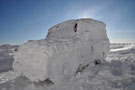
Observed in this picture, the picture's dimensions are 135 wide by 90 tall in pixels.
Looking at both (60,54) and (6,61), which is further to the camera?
(6,61)

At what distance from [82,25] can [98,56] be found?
267 centimetres

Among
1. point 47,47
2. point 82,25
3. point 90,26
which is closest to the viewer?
point 47,47

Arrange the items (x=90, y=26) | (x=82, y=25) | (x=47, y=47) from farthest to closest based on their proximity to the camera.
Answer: (x=90, y=26) < (x=82, y=25) < (x=47, y=47)

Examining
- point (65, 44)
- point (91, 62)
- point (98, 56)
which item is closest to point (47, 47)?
point (65, 44)

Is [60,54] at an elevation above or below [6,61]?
above

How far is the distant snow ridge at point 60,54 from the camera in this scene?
11.8 feet

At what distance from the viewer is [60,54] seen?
3959mm

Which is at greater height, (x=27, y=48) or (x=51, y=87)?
(x=27, y=48)

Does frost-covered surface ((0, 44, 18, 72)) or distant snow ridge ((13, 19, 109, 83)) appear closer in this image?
distant snow ridge ((13, 19, 109, 83))

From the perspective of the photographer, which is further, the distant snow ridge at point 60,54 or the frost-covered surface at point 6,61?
the frost-covered surface at point 6,61

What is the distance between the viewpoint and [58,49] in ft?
12.7

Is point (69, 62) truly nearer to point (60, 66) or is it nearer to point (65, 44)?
point (60, 66)

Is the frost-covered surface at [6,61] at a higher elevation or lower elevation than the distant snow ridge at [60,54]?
lower

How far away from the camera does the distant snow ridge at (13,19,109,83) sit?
361 cm
